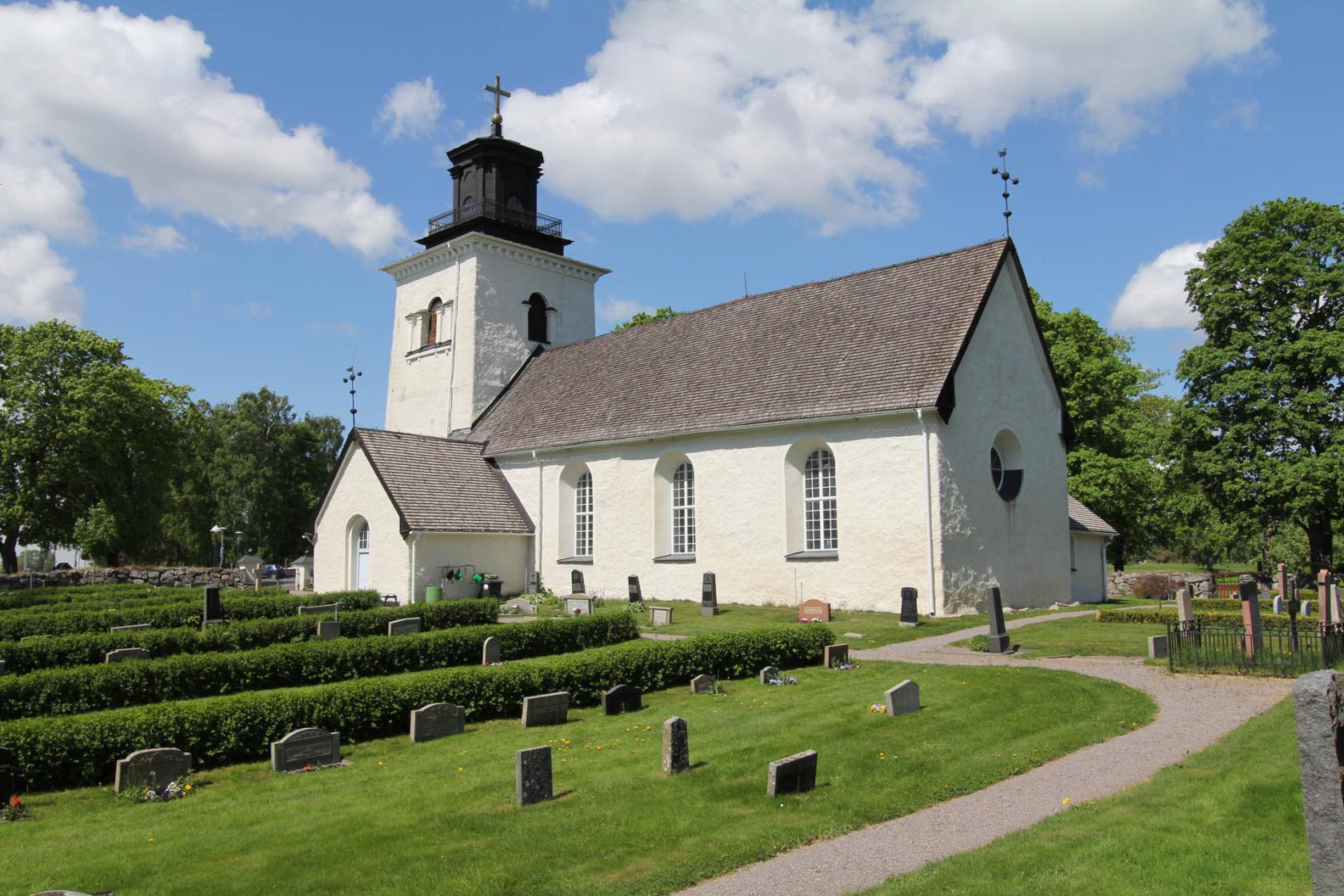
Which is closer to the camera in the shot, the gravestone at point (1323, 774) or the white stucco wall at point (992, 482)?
the gravestone at point (1323, 774)

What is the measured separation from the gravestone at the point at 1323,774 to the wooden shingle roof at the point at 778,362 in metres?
17.4

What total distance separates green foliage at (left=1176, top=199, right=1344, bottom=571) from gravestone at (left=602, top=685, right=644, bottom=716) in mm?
24082

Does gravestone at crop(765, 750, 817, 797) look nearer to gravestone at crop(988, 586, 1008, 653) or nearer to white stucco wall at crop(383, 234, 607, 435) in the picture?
gravestone at crop(988, 586, 1008, 653)

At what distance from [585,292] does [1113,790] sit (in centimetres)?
3521

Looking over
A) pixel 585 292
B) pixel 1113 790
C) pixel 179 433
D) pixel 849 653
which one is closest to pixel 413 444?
pixel 585 292

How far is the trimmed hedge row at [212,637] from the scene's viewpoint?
1714 centimetres

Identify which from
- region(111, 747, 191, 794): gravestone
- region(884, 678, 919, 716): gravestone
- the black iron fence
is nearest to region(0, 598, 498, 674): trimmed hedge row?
region(111, 747, 191, 794): gravestone

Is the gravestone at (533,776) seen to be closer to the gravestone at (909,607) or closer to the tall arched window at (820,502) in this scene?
the gravestone at (909,607)

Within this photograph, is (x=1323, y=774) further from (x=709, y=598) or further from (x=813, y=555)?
(x=709, y=598)

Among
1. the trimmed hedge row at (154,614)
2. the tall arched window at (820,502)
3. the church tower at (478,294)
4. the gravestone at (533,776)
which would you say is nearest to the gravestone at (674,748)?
the gravestone at (533,776)

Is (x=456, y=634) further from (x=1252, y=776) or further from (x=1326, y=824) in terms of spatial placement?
(x=1326, y=824)

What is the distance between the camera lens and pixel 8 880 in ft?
23.2

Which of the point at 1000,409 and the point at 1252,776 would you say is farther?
the point at 1000,409

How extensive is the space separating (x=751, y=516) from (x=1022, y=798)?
675 inches
